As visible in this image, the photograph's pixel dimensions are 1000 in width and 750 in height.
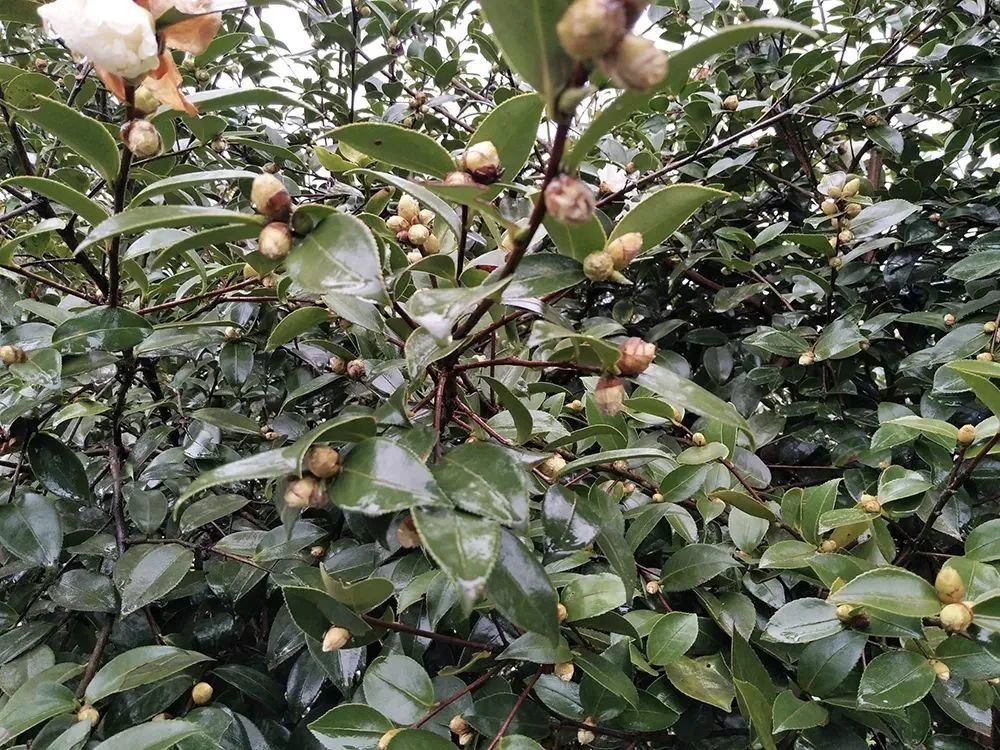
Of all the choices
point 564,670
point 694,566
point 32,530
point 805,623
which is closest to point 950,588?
point 805,623

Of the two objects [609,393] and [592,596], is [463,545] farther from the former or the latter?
[592,596]

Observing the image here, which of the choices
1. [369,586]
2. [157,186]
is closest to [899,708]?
[369,586]

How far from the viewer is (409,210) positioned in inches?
27.4

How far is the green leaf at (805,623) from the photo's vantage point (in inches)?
26.4

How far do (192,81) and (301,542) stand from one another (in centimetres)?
99

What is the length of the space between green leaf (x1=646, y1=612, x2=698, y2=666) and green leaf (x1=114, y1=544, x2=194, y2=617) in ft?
1.63

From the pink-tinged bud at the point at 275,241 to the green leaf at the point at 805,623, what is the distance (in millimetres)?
584

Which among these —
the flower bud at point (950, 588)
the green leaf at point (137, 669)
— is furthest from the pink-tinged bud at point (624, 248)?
the green leaf at point (137, 669)

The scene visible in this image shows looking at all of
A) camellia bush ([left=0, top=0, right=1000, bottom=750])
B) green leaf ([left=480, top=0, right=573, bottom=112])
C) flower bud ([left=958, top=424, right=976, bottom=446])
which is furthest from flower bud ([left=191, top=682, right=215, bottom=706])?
flower bud ([left=958, top=424, right=976, bottom=446])

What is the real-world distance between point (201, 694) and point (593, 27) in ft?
2.35

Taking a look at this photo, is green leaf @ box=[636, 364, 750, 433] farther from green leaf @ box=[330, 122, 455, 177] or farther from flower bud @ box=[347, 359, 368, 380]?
flower bud @ box=[347, 359, 368, 380]

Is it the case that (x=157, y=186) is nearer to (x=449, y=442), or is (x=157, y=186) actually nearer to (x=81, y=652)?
(x=449, y=442)

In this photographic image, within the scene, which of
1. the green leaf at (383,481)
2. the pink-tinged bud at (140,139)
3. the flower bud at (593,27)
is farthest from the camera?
the pink-tinged bud at (140,139)

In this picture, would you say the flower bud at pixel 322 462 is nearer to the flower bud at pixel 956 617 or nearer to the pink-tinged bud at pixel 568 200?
the pink-tinged bud at pixel 568 200
